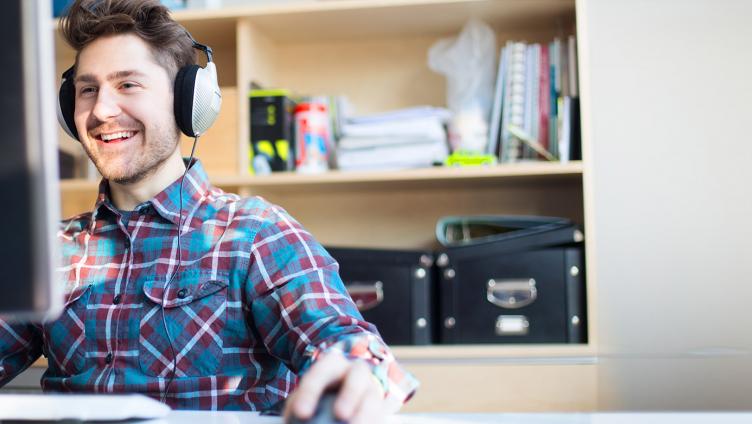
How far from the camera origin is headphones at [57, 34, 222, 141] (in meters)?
1.18

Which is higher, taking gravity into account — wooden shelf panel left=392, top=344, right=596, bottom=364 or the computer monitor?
the computer monitor

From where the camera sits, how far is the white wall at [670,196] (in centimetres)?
187

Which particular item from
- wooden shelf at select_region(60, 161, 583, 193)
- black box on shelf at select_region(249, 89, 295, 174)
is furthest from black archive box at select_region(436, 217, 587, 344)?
black box on shelf at select_region(249, 89, 295, 174)

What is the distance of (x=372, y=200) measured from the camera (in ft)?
7.33

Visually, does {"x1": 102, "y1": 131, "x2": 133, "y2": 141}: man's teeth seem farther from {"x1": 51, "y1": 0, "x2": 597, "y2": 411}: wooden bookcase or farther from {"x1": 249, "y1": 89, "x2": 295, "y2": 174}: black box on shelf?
{"x1": 249, "y1": 89, "x2": 295, "y2": 174}: black box on shelf

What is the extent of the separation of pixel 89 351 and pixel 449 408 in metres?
0.92

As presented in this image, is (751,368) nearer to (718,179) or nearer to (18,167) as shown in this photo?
(718,179)

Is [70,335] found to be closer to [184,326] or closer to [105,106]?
[184,326]

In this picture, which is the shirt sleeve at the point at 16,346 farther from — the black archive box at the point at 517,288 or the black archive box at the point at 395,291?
the black archive box at the point at 517,288

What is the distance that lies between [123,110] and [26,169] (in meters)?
0.68

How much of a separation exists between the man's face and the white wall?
990 mm

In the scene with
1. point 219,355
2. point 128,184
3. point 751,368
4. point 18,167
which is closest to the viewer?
point 18,167

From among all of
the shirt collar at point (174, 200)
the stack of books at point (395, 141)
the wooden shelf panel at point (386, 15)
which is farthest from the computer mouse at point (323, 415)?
the wooden shelf panel at point (386, 15)

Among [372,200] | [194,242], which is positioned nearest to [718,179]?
[372,200]
